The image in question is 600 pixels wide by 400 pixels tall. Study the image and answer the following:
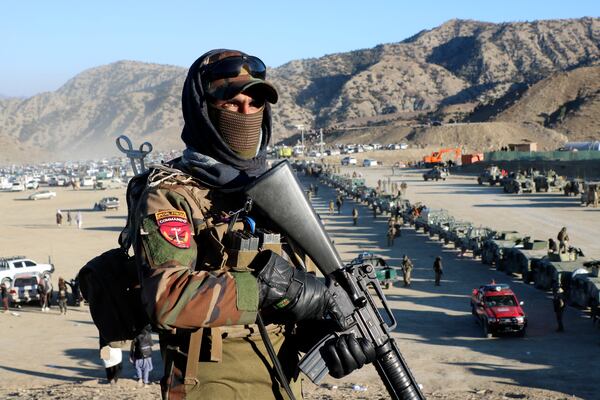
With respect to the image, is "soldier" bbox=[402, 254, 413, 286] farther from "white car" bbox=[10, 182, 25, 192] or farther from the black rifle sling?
"white car" bbox=[10, 182, 25, 192]

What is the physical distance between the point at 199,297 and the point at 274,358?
0.54m

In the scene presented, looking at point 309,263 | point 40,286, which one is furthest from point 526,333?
point 309,263

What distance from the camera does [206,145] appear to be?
3.23m

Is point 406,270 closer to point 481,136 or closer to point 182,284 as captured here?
point 182,284

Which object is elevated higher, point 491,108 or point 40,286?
point 491,108

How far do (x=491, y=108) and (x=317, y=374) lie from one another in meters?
161

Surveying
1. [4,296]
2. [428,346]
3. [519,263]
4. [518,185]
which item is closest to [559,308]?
[428,346]

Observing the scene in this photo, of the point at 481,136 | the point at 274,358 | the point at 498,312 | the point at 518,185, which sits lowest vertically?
the point at 498,312

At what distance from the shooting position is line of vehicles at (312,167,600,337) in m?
18.5

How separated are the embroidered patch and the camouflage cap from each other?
0.58 m

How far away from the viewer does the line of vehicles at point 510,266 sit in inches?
727

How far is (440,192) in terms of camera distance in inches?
2598

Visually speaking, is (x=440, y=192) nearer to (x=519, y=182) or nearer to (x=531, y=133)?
(x=519, y=182)

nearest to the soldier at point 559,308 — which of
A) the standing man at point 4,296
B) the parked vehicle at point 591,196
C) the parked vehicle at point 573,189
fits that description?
the standing man at point 4,296
